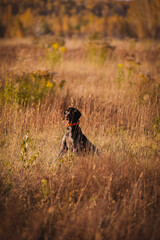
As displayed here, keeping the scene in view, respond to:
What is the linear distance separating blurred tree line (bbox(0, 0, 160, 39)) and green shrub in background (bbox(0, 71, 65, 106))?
82.6 feet

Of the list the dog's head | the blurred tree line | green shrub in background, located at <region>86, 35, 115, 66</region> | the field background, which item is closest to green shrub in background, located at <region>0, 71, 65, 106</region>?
the field background

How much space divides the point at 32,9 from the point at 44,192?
65.8m

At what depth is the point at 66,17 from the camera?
52.7m

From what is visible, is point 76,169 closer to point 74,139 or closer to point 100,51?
point 74,139

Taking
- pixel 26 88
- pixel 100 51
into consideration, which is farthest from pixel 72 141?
pixel 100 51

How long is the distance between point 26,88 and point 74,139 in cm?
196

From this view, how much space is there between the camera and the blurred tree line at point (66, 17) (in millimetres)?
31422

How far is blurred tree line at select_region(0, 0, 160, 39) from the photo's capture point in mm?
31422

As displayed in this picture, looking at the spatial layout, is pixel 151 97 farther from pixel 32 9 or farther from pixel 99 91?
pixel 32 9

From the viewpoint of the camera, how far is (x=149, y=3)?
13.4m

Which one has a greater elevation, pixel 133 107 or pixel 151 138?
pixel 133 107

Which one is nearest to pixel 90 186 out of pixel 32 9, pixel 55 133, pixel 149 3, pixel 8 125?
pixel 55 133

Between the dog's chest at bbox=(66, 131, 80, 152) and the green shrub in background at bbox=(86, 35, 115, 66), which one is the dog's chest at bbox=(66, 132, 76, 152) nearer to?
the dog's chest at bbox=(66, 131, 80, 152)

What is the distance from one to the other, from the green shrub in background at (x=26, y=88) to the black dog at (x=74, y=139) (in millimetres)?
1377
